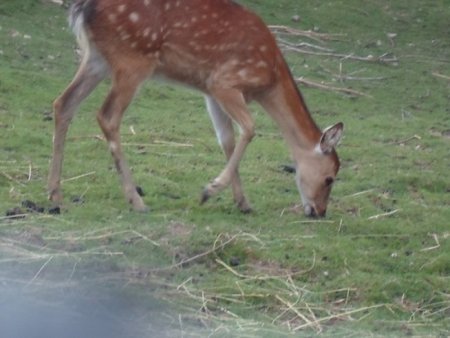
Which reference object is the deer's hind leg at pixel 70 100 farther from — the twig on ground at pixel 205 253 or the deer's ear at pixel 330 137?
the deer's ear at pixel 330 137

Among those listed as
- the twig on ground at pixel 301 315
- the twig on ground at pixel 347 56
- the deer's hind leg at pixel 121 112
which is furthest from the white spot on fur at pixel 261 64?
the twig on ground at pixel 347 56

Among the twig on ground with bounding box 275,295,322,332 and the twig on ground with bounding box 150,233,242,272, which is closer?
the twig on ground with bounding box 275,295,322,332

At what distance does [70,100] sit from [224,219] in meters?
1.24

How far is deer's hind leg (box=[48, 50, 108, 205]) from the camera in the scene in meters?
7.97

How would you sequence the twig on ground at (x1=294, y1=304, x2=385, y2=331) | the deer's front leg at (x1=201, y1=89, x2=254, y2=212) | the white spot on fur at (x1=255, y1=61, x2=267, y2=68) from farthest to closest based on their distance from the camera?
the white spot on fur at (x1=255, y1=61, x2=267, y2=68)
the deer's front leg at (x1=201, y1=89, x2=254, y2=212)
the twig on ground at (x1=294, y1=304, x2=385, y2=331)

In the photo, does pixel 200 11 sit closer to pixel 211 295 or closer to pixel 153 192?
pixel 153 192

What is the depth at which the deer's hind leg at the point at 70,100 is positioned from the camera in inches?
314

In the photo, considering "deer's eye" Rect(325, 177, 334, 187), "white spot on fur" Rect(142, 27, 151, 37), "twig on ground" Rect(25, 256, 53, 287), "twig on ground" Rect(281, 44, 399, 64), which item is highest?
"white spot on fur" Rect(142, 27, 151, 37)

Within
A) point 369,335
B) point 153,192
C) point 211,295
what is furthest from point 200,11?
point 369,335

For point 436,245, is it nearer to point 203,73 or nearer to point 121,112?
point 203,73

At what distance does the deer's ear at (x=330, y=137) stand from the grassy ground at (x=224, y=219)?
1.37 ft

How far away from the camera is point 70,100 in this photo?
8117mm

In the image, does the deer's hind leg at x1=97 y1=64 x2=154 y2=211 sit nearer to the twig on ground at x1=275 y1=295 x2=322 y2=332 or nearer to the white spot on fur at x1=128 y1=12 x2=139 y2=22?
the white spot on fur at x1=128 y1=12 x2=139 y2=22

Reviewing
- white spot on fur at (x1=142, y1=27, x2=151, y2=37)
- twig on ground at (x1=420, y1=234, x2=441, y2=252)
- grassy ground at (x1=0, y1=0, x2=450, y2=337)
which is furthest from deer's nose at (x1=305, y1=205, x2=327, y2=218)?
white spot on fur at (x1=142, y1=27, x2=151, y2=37)
